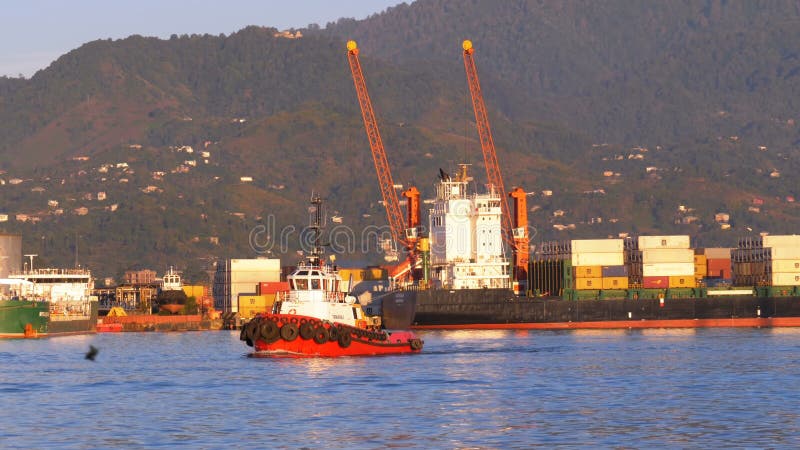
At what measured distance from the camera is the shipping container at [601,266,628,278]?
158750 mm

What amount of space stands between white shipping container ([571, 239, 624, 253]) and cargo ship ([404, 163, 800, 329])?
0.11 metres

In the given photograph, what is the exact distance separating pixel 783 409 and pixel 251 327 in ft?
124

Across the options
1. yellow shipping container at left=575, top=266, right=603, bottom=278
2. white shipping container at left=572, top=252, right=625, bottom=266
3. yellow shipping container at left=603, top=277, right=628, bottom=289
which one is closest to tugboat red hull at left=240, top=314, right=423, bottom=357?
yellow shipping container at left=603, top=277, right=628, bottom=289

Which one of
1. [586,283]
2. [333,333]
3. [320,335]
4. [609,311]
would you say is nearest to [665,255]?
[586,283]

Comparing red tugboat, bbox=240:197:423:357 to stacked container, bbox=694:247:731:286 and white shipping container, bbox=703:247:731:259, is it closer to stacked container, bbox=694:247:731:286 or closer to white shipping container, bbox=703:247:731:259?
stacked container, bbox=694:247:731:286

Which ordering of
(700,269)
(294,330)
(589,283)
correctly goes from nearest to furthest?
(294,330) → (589,283) → (700,269)

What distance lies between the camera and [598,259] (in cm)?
16100

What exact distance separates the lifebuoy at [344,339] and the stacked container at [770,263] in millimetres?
78127

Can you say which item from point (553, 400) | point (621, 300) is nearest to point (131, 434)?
point (553, 400)

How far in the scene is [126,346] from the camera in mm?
125062

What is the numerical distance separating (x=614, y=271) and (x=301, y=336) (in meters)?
73.7

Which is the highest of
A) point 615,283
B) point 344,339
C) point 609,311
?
point 615,283

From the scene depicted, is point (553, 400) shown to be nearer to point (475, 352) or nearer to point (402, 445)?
point (402, 445)

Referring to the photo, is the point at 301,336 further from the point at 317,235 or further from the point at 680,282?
the point at 680,282
